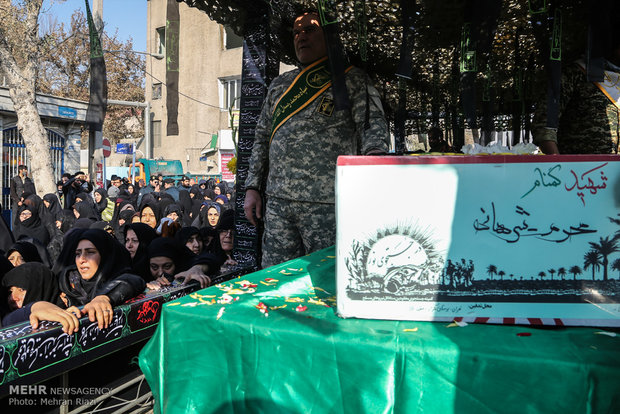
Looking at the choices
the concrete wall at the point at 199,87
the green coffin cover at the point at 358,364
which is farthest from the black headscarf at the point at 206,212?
the concrete wall at the point at 199,87

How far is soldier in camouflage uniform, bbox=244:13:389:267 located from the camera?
224 centimetres

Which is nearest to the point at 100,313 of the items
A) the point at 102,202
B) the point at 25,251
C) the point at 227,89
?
the point at 25,251

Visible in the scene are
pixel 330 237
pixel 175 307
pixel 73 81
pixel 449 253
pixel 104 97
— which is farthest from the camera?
pixel 73 81

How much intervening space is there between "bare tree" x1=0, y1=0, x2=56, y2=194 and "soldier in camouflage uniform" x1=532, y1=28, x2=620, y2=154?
1047 cm

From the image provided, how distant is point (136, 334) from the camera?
226 centimetres

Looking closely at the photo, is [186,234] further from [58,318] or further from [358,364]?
[358,364]

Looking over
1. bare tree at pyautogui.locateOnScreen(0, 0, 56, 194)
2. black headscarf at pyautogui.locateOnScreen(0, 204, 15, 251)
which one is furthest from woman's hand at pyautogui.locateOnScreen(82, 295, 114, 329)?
bare tree at pyautogui.locateOnScreen(0, 0, 56, 194)

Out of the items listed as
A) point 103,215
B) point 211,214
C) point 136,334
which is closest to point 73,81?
point 103,215

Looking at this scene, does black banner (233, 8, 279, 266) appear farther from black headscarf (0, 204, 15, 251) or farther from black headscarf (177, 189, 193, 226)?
black headscarf (177, 189, 193, 226)

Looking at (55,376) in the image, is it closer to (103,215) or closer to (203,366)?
(203,366)

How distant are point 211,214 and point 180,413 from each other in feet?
19.6

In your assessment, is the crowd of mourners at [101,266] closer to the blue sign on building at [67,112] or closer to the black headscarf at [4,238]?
the black headscarf at [4,238]

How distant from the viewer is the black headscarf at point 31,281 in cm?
282

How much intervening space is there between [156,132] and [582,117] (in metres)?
26.0
